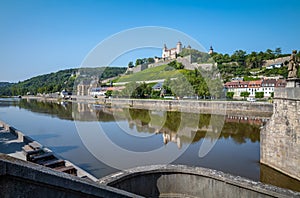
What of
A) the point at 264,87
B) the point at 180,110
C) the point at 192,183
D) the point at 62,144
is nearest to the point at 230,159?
the point at 192,183

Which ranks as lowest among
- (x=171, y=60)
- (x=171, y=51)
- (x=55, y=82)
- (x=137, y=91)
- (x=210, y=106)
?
(x=210, y=106)

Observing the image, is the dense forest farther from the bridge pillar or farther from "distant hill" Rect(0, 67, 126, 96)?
the bridge pillar

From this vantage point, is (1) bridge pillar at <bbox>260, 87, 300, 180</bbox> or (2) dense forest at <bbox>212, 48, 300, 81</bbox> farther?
(2) dense forest at <bbox>212, 48, 300, 81</bbox>

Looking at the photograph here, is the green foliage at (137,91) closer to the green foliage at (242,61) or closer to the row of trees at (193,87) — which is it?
the row of trees at (193,87)

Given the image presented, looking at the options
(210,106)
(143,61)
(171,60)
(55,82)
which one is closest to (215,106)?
(210,106)

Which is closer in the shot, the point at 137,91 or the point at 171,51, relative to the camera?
the point at 137,91

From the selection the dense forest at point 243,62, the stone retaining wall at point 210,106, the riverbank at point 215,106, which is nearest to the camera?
the riverbank at point 215,106

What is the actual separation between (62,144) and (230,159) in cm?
1105

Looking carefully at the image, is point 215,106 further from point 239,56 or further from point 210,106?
point 239,56

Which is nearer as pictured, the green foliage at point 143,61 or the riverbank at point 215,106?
the riverbank at point 215,106

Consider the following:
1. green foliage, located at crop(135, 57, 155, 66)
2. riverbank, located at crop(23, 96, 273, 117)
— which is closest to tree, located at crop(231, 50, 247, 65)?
green foliage, located at crop(135, 57, 155, 66)

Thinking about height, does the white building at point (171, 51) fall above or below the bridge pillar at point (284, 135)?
above

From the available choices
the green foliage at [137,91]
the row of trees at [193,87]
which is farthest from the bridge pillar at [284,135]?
the green foliage at [137,91]

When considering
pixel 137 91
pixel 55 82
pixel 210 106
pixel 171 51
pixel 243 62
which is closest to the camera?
pixel 210 106
